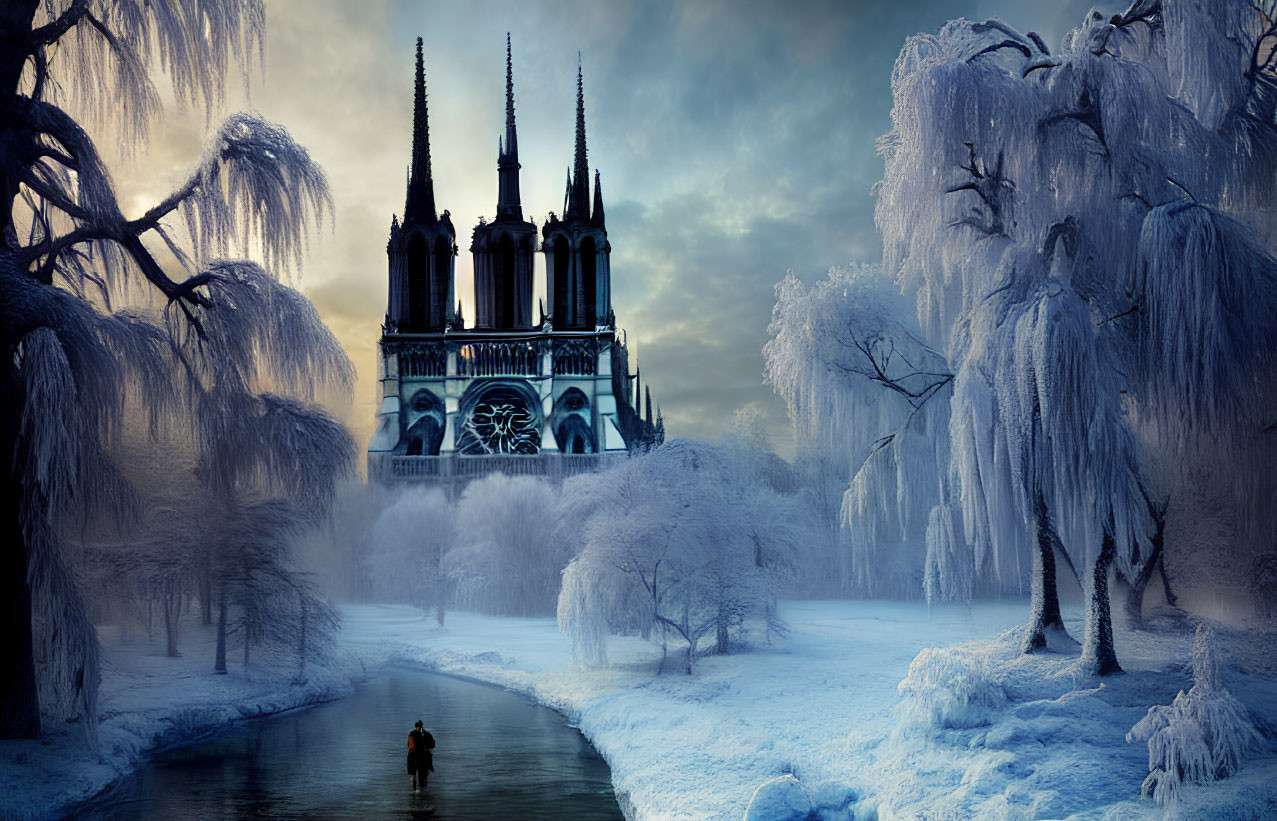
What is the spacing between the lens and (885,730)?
9.52 metres

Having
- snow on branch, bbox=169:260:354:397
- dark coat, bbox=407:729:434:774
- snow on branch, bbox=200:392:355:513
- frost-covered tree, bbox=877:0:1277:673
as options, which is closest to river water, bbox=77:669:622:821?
dark coat, bbox=407:729:434:774

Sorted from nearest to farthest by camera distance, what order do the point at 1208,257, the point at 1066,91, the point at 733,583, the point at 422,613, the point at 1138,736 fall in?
the point at 1138,736, the point at 1208,257, the point at 1066,91, the point at 733,583, the point at 422,613

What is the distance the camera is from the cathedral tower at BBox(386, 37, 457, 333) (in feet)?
179

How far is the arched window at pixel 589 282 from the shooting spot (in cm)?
5494

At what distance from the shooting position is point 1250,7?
8477 mm

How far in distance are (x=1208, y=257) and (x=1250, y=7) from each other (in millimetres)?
2835

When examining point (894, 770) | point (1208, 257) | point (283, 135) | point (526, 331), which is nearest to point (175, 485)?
point (283, 135)

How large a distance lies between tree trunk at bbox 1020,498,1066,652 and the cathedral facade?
1606 inches

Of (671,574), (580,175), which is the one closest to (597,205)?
(580,175)

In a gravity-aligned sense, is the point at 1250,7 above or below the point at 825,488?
above

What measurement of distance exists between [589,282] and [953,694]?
1920 inches

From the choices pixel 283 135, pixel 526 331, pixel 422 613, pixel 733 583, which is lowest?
pixel 422 613

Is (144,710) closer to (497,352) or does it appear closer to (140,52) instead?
(140,52)

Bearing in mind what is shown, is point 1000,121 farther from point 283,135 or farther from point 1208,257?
point 283,135
